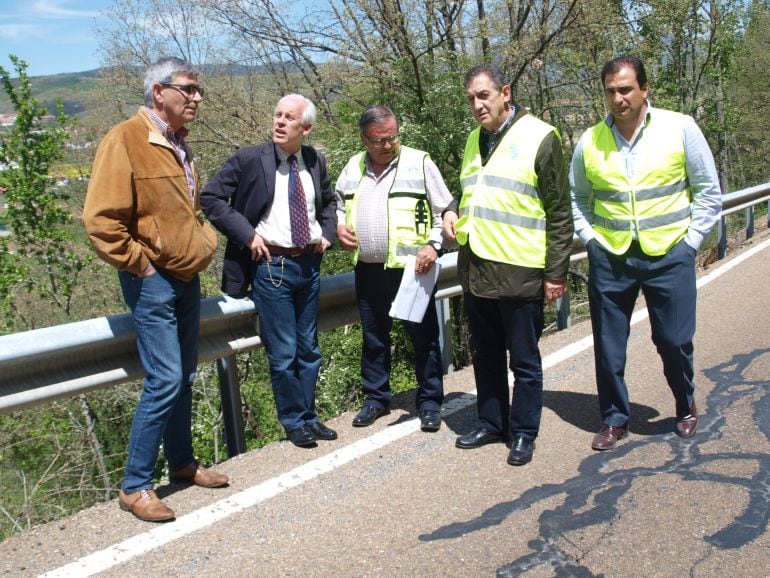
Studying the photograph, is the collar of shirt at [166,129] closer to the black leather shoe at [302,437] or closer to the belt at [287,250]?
the belt at [287,250]

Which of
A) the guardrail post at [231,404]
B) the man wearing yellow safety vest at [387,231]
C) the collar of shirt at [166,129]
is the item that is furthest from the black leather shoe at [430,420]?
the collar of shirt at [166,129]

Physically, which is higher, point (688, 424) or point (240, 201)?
point (240, 201)

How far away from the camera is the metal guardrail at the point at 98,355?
347 cm

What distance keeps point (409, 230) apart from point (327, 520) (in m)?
1.79

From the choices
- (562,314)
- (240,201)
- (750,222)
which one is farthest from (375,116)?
(750,222)

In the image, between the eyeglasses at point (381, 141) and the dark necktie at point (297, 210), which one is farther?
the eyeglasses at point (381, 141)

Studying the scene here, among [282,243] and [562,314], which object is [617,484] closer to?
[282,243]

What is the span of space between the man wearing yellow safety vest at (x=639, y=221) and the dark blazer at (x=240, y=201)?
167 cm

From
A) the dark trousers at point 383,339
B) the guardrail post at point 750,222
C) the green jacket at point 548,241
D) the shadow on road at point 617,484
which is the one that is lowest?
the guardrail post at point 750,222

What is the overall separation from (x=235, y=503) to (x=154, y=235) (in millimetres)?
1229

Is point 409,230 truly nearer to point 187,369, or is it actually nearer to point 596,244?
point 596,244

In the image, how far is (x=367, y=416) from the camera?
15.8ft

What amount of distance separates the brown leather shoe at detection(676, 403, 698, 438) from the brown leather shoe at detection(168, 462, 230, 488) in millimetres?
2348

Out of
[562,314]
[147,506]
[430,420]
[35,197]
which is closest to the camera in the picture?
[147,506]
